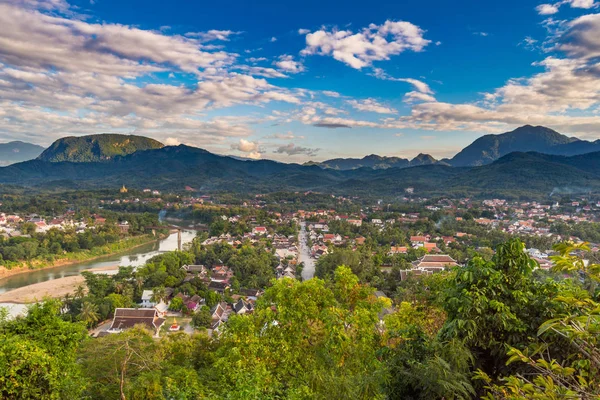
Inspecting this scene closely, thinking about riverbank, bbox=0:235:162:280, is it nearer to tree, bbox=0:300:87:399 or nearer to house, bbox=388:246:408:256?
house, bbox=388:246:408:256

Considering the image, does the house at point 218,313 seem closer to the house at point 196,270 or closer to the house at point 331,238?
the house at point 196,270

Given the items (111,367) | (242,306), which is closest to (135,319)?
(242,306)

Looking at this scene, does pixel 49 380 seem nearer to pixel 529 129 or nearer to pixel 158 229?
pixel 158 229

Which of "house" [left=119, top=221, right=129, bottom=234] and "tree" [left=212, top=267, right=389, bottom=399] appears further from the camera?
"house" [left=119, top=221, right=129, bottom=234]

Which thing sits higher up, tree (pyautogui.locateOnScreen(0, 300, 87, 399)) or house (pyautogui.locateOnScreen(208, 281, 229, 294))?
tree (pyautogui.locateOnScreen(0, 300, 87, 399))

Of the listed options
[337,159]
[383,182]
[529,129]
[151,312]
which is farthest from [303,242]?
[337,159]

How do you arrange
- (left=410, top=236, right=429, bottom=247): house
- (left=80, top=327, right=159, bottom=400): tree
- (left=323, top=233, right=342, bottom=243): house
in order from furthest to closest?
1. (left=323, top=233, right=342, bottom=243): house
2. (left=410, top=236, right=429, bottom=247): house
3. (left=80, top=327, right=159, bottom=400): tree

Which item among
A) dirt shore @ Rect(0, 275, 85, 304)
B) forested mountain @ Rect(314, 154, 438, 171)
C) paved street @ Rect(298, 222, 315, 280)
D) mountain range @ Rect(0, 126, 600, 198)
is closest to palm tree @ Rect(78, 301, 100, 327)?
dirt shore @ Rect(0, 275, 85, 304)
